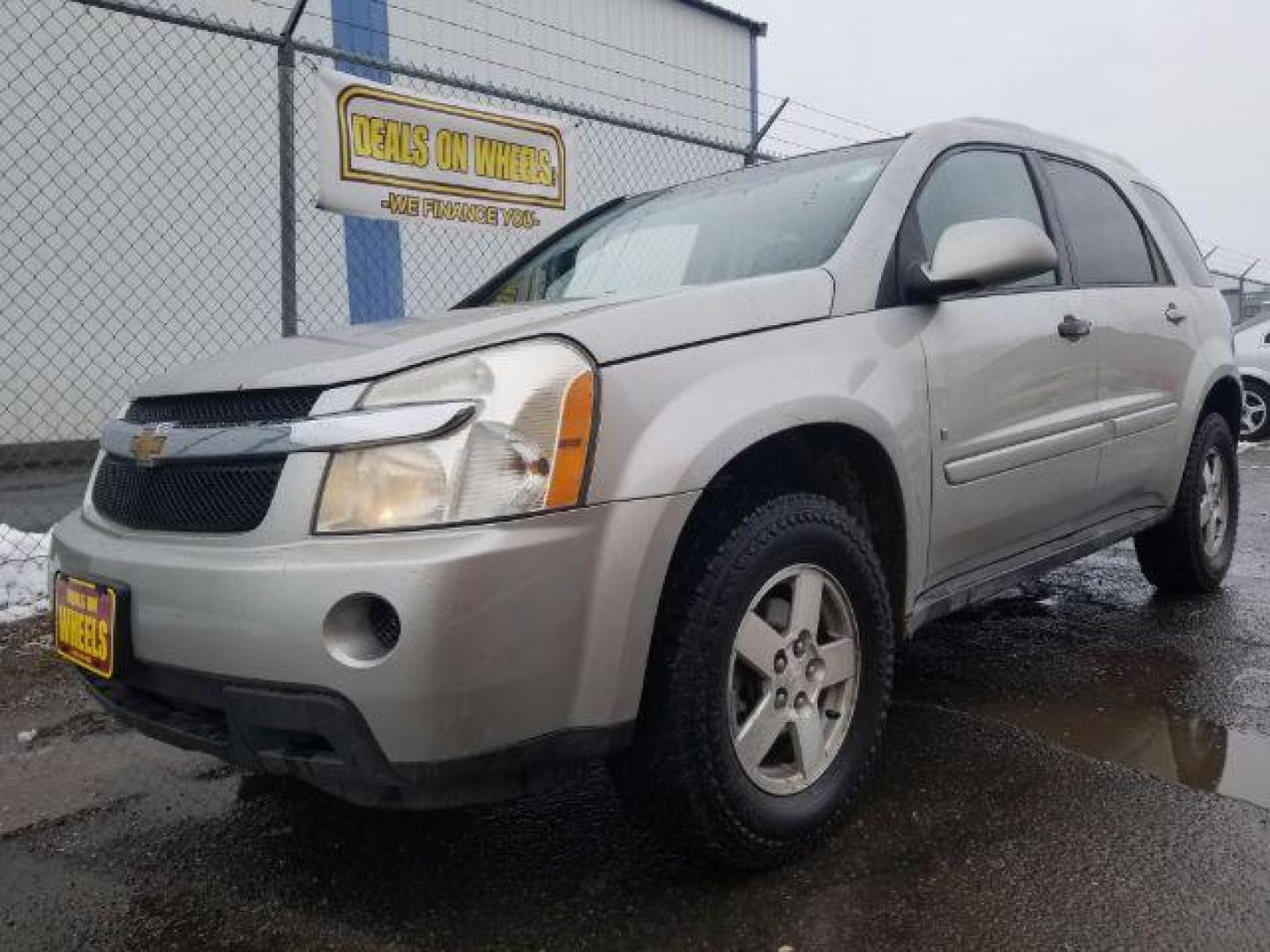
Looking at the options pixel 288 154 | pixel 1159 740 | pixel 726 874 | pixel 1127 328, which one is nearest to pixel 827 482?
pixel 726 874

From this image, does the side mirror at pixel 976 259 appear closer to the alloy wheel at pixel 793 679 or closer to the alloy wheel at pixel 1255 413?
the alloy wheel at pixel 793 679

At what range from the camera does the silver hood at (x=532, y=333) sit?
1846 millimetres

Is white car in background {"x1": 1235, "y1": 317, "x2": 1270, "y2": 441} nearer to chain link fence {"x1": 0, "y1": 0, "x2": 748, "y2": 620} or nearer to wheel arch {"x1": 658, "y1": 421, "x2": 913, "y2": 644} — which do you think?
chain link fence {"x1": 0, "y1": 0, "x2": 748, "y2": 620}

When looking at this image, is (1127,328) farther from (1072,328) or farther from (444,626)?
(444,626)

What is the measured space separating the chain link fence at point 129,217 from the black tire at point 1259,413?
19.4ft

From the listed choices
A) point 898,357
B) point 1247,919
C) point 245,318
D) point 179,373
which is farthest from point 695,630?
point 245,318

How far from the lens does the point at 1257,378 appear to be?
9.93 m

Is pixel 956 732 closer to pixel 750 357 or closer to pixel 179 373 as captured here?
pixel 750 357

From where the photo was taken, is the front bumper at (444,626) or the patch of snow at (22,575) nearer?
the front bumper at (444,626)

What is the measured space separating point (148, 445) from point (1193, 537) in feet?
12.1

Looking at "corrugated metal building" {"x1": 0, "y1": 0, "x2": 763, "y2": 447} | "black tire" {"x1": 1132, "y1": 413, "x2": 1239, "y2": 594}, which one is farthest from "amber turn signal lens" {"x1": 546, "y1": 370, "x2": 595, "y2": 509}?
"corrugated metal building" {"x1": 0, "y1": 0, "x2": 763, "y2": 447}

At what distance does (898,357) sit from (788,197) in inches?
27.3

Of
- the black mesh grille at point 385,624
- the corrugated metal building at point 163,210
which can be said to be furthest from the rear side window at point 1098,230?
the corrugated metal building at point 163,210

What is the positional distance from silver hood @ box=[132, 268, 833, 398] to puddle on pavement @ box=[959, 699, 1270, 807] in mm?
1423
